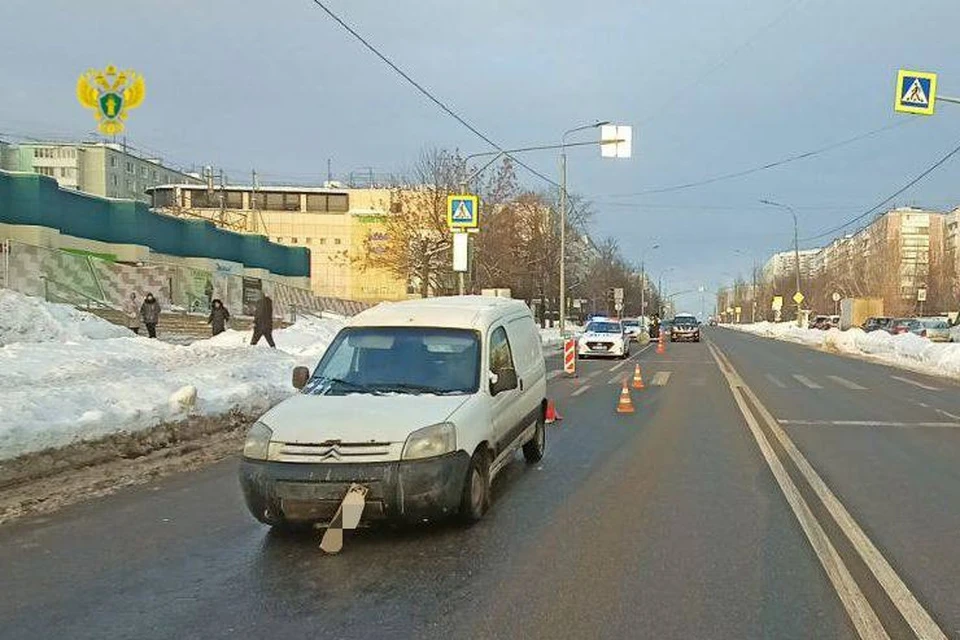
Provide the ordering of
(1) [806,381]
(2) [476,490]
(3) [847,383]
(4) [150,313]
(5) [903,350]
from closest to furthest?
(2) [476,490], (3) [847,383], (1) [806,381], (4) [150,313], (5) [903,350]

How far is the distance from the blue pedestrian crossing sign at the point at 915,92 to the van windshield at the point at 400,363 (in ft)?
47.0

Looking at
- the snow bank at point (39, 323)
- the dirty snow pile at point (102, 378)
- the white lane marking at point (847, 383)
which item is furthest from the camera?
the snow bank at point (39, 323)

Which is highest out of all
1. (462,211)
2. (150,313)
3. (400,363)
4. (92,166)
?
(92,166)

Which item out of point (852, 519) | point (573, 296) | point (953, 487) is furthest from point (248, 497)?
point (573, 296)

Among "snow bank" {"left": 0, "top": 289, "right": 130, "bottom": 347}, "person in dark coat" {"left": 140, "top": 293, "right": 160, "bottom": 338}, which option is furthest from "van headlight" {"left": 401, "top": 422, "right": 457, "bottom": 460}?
"person in dark coat" {"left": 140, "top": 293, "right": 160, "bottom": 338}

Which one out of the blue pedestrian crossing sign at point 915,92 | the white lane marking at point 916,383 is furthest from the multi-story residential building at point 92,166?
the blue pedestrian crossing sign at point 915,92

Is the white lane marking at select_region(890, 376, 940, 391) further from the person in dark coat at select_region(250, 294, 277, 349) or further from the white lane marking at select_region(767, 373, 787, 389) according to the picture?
the person in dark coat at select_region(250, 294, 277, 349)

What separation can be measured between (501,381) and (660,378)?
1592 cm

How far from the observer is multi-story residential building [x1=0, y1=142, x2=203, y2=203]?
320 feet

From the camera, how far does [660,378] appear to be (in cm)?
2239

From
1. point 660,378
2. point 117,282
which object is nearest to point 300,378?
point 660,378

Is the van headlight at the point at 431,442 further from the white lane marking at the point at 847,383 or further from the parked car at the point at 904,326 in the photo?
the parked car at the point at 904,326

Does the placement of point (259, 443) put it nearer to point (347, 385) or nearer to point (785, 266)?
point (347, 385)

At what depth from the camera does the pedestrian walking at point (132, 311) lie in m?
31.3
